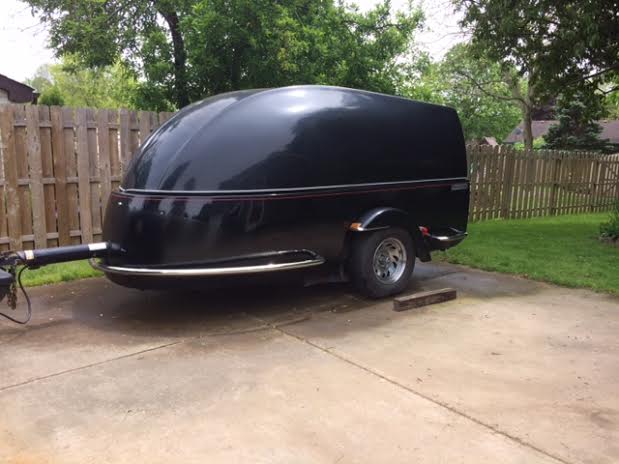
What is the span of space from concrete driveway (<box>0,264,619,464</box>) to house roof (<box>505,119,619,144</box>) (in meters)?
44.3

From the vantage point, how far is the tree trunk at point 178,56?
475 inches

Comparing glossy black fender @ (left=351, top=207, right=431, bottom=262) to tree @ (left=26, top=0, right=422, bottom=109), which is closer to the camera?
glossy black fender @ (left=351, top=207, right=431, bottom=262)

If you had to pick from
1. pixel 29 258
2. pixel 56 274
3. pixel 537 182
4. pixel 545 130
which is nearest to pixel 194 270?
pixel 29 258

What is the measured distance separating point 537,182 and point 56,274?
11.8m

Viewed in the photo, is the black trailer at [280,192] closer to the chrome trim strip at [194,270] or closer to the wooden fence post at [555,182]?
the chrome trim strip at [194,270]

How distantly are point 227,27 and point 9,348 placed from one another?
790cm

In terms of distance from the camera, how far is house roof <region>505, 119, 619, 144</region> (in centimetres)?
4619

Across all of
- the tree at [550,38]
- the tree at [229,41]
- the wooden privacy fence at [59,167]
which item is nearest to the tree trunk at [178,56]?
the tree at [229,41]

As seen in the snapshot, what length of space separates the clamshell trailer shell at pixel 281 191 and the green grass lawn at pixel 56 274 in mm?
1969

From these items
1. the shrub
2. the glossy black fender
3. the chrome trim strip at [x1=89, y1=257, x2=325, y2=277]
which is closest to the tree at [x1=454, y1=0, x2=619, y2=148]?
the shrub

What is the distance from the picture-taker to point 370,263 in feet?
19.7

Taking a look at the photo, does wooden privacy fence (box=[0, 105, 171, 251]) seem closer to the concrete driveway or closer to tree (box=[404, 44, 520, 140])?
the concrete driveway

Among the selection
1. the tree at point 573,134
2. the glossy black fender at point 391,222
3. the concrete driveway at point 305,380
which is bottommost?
the concrete driveway at point 305,380

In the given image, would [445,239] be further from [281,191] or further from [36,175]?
[36,175]
